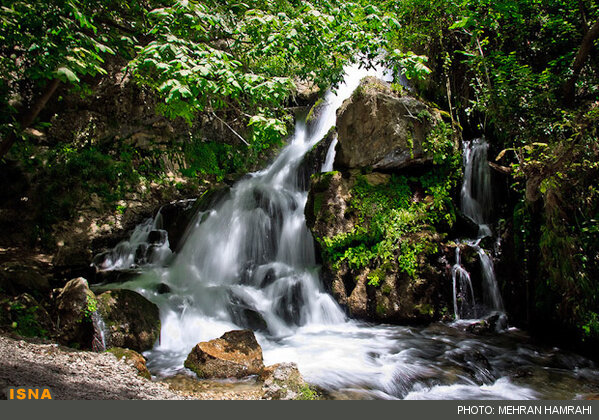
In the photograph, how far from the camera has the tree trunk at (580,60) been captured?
18.8ft

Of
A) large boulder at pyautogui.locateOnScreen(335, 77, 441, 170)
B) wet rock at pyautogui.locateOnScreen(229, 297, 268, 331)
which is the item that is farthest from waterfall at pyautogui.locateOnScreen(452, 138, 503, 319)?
wet rock at pyautogui.locateOnScreen(229, 297, 268, 331)

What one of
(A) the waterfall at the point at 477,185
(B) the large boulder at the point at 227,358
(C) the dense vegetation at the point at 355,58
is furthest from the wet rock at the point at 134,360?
(A) the waterfall at the point at 477,185

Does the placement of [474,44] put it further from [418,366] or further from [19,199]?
[19,199]

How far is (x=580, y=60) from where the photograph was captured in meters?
5.97

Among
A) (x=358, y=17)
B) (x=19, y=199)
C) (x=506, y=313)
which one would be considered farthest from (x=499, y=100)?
(x=19, y=199)

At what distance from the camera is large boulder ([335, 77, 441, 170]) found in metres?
7.98

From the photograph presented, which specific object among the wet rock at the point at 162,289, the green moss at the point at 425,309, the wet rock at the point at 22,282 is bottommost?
the green moss at the point at 425,309

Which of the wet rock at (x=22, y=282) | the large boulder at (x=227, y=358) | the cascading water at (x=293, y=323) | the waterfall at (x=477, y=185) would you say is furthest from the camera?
the waterfall at (x=477, y=185)

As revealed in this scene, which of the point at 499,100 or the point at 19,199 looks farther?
the point at 19,199

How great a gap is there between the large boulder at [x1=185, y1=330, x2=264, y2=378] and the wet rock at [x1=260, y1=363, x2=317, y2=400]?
0.65 meters

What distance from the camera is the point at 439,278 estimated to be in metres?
7.04

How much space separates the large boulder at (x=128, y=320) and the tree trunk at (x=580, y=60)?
8263 mm

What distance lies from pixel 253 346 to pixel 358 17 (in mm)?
5260

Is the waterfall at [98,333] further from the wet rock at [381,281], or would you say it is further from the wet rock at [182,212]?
the wet rock at [182,212]
